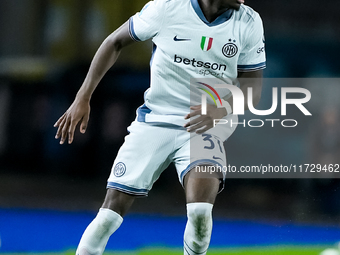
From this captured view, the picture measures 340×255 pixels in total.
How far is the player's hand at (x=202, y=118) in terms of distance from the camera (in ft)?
6.52

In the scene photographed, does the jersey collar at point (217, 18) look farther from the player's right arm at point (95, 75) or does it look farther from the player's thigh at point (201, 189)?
the player's thigh at point (201, 189)

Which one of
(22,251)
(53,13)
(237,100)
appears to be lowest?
(22,251)

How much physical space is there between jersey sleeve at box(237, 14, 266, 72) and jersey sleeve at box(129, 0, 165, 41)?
1.38 ft

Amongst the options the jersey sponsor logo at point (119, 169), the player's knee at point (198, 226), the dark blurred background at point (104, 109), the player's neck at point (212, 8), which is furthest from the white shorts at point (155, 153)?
the dark blurred background at point (104, 109)

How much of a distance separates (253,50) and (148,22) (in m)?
0.52

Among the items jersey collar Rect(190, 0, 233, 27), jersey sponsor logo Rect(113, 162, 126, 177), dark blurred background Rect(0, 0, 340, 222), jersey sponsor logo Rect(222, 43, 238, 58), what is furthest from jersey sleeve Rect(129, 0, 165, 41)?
dark blurred background Rect(0, 0, 340, 222)

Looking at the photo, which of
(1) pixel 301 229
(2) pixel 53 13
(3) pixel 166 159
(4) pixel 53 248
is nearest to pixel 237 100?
(3) pixel 166 159

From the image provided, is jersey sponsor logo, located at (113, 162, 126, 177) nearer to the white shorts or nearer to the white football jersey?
the white shorts

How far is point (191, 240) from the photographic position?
1.97 m

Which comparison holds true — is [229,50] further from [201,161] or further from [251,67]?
[201,161]

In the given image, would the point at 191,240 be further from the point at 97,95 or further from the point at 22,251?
the point at 97,95

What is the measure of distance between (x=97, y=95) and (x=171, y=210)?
4.32 feet

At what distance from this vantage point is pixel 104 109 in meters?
4.50

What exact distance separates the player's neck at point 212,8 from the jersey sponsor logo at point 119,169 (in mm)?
786
